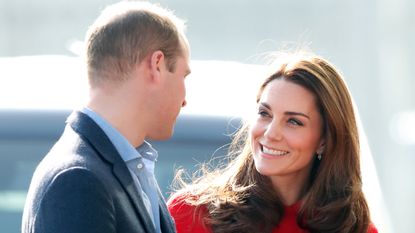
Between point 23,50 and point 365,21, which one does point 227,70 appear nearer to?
point 23,50

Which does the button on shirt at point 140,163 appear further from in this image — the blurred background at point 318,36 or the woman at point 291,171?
the blurred background at point 318,36

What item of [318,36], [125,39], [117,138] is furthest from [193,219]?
[318,36]

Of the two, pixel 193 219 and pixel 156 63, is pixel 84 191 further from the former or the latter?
pixel 193 219

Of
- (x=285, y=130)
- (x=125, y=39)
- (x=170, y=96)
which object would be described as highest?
(x=125, y=39)

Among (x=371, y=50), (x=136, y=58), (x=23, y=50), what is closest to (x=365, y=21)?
(x=371, y=50)

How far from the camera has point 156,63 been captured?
12.4ft

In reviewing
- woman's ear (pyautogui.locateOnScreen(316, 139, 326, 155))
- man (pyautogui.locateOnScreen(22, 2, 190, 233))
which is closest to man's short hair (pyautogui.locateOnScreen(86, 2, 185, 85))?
man (pyautogui.locateOnScreen(22, 2, 190, 233))

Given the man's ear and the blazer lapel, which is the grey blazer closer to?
the blazer lapel

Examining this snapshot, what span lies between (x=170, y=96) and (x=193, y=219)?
1.22 meters

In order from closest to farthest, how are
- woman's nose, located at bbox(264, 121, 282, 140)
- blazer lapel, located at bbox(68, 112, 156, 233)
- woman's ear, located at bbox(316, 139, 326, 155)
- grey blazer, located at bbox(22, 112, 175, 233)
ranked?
1. grey blazer, located at bbox(22, 112, 175, 233)
2. blazer lapel, located at bbox(68, 112, 156, 233)
3. woman's nose, located at bbox(264, 121, 282, 140)
4. woman's ear, located at bbox(316, 139, 326, 155)

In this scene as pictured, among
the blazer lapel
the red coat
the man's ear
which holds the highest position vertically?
the man's ear

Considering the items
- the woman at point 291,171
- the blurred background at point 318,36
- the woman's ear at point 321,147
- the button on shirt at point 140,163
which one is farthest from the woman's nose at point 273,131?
the blurred background at point 318,36

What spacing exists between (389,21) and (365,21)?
3.28 feet

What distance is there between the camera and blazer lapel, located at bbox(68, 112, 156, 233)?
3.72 metres
